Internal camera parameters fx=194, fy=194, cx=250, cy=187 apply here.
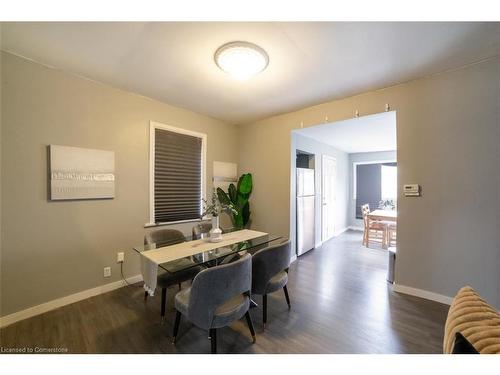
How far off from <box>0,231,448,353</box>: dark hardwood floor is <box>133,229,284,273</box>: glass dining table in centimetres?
65

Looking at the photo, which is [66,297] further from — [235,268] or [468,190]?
[468,190]

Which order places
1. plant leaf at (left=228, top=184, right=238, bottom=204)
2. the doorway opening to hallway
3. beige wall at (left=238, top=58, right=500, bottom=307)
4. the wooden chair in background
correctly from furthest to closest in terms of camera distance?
the wooden chair in background, plant leaf at (left=228, top=184, right=238, bottom=204), the doorway opening to hallway, beige wall at (left=238, top=58, right=500, bottom=307)

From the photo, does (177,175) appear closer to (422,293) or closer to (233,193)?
(233,193)

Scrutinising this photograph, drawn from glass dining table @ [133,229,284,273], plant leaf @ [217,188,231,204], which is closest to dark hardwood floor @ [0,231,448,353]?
glass dining table @ [133,229,284,273]

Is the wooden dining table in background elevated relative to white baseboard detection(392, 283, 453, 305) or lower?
elevated

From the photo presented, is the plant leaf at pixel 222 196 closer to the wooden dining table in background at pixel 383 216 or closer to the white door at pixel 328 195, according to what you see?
the white door at pixel 328 195

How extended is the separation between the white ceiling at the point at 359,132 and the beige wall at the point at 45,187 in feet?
9.18

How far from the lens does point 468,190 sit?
2088 mm

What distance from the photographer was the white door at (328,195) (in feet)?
15.8

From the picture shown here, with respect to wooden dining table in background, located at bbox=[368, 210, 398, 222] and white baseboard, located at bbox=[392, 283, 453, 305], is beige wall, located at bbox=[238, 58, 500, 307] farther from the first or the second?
wooden dining table in background, located at bbox=[368, 210, 398, 222]

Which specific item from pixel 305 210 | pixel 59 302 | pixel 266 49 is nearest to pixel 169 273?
pixel 59 302

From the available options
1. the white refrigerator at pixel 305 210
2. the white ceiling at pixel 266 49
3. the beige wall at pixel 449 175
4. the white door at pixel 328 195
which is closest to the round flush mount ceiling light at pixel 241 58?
the white ceiling at pixel 266 49

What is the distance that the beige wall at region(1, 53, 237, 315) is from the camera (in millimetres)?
1883
